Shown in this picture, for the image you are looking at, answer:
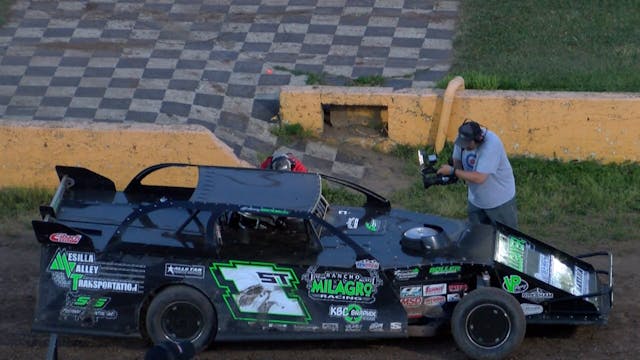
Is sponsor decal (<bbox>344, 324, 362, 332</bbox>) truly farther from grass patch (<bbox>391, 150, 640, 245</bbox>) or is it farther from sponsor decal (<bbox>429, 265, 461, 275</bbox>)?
grass patch (<bbox>391, 150, 640, 245</bbox>)

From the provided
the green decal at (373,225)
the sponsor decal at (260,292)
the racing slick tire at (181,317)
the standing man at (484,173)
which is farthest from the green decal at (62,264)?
→ the standing man at (484,173)

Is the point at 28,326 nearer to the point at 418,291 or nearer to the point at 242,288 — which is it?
the point at 242,288

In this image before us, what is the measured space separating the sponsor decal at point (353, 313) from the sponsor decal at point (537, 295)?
3.88 feet

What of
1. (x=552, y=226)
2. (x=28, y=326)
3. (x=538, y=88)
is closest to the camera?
(x=28, y=326)

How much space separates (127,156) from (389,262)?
4.35 m

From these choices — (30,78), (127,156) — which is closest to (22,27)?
(30,78)

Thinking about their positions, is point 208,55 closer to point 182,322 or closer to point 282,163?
point 282,163

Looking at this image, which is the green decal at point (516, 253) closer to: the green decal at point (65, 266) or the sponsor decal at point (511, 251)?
the sponsor decal at point (511, 251)

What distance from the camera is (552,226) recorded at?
11.1 meters

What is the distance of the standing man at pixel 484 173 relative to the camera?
9180mm

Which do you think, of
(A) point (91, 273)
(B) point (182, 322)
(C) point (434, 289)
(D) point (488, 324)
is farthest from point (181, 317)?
(D) point (488, 324)

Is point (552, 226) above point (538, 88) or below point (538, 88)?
below

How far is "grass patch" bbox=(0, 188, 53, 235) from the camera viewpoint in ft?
37.3

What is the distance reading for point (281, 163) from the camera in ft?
31.3
